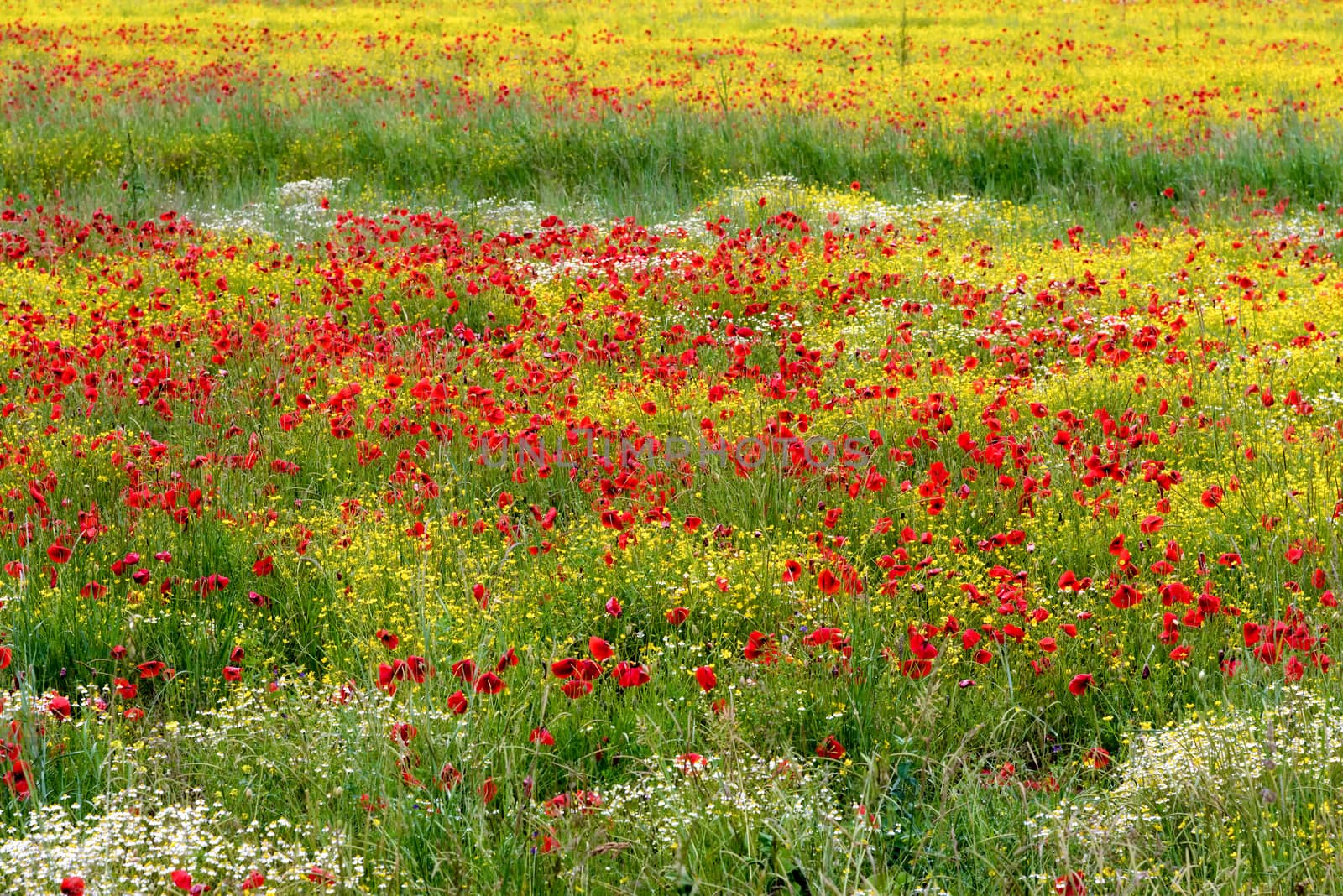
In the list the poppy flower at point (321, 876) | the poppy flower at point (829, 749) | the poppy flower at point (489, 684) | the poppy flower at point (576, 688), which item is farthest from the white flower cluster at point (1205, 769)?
the poppy flower at point (321, 876)

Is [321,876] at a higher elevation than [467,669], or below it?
below

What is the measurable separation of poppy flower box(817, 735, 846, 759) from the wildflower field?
1 centimetres

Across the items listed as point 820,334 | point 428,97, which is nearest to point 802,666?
point 820,334

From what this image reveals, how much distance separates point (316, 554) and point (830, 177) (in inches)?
306

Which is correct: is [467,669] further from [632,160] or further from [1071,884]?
[632,160]

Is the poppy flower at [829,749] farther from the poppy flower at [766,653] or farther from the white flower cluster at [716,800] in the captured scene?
the poppy flower at [766,653]

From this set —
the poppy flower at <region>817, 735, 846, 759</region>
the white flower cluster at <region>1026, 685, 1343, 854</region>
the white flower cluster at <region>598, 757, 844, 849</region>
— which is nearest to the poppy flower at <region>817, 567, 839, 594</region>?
the poppy flower at <region>817, 735, 846, 759</region>

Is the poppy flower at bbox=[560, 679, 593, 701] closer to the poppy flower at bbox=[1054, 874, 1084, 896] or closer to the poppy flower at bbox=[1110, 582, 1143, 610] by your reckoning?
the poppy flower at bbox=[1054, 874, 1084, 896]

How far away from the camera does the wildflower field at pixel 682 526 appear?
8.47 ft

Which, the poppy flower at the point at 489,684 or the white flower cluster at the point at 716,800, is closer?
the white flower cluster at the point at 716,800

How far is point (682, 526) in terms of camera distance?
418cm

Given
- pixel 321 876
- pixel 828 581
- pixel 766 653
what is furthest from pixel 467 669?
pixel 828 581

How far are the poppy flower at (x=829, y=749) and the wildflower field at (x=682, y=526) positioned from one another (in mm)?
13

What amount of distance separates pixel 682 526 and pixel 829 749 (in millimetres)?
1368
